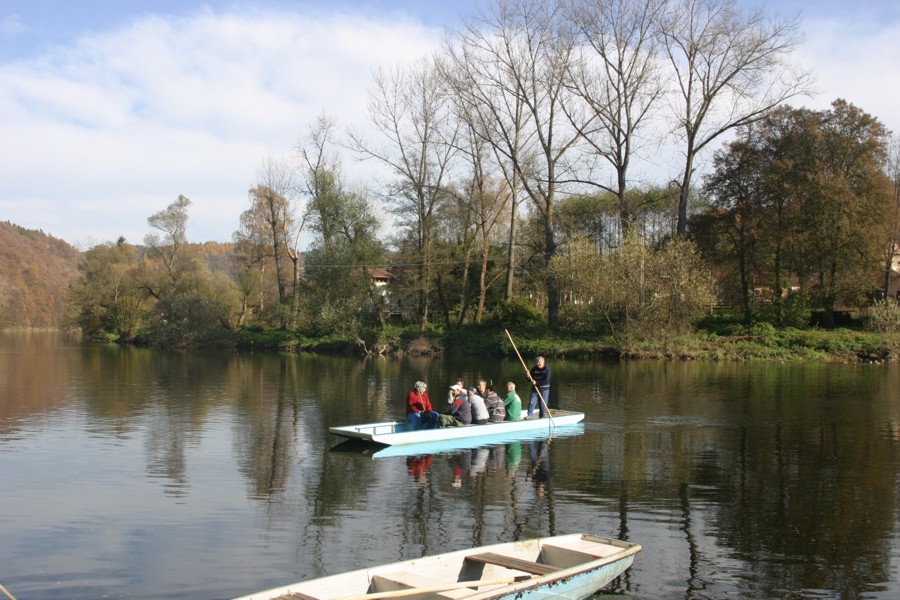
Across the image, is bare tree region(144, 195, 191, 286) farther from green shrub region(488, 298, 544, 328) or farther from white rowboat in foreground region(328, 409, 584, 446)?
white rowboat in foreground region(328, 409, 584, 446)

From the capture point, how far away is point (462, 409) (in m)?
17.7

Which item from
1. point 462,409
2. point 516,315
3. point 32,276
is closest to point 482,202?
point 516,315

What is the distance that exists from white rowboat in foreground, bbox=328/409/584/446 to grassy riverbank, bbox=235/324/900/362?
→ 867 inches

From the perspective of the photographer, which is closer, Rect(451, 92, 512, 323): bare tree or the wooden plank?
the wooden plank

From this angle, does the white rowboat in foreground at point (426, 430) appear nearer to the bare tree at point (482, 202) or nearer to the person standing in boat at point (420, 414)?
the person standing in boat at point (420, 414)

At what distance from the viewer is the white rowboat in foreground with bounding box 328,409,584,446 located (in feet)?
53.2

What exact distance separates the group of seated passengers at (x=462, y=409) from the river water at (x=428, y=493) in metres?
1.13

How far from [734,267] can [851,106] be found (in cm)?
1093

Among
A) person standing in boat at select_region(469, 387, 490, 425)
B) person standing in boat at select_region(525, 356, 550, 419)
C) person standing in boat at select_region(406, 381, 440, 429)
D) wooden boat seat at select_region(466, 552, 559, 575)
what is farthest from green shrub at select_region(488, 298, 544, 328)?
wooden boat seat at select_region(466, 552, 559, 575)

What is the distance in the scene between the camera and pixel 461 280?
54.2 m

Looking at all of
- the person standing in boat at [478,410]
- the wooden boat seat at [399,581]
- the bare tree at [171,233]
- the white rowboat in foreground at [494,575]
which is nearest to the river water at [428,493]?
the white rowboat in foreground at [494,575]

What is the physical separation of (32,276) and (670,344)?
115 m

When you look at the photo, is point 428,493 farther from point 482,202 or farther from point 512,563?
point 482,202

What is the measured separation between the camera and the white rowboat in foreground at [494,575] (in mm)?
7098
